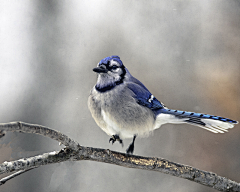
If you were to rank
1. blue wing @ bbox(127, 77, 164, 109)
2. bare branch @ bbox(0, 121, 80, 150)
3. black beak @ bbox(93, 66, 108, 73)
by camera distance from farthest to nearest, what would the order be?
blue wing @ bbox(127, 77, 164, 109)
black beak @ bbox(93, 66, 108, 73)
bare branch @ bbox(0, 121, 80, 150)

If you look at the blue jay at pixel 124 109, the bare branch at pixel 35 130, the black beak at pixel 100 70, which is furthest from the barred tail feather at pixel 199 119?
the bare branch at pixel 35 130

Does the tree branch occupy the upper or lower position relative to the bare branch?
lower

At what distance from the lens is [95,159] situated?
1128mm

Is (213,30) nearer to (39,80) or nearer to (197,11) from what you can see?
(197,11)

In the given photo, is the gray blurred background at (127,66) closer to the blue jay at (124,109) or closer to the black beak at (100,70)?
the blue jay at (124,109)

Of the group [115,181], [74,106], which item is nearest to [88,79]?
[74,106]

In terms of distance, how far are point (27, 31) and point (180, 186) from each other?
1.97 metres

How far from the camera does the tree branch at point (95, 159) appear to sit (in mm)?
896

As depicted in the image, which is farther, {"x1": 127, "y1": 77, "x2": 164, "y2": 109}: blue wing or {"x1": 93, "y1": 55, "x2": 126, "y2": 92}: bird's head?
{"x1": 127, "y1": 77, "x2": 164, "y2": 109}: blue wing

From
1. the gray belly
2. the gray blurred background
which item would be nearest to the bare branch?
the gray belly

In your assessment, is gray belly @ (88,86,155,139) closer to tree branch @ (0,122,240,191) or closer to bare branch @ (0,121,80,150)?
tree branch @ (0,122,240,191)

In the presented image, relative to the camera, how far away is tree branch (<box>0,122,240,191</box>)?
0.90m

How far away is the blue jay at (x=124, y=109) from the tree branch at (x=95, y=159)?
16 cm

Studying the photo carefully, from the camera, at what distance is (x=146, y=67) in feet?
6.71
